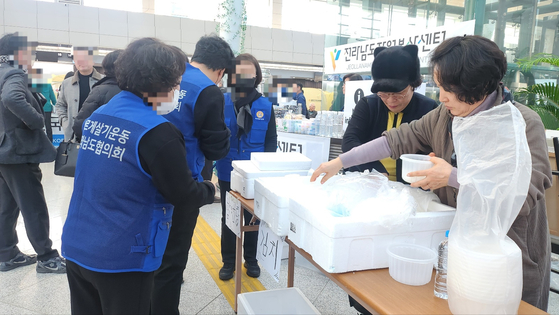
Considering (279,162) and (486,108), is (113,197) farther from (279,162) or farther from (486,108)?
(486,108)

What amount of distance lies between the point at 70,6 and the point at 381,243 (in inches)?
538

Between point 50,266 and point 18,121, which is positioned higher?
point 18,121

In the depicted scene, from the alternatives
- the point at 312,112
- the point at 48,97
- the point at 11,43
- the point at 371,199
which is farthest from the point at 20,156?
the point at 312,112

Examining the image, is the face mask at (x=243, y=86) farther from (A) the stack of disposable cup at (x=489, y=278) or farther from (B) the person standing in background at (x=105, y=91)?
(A) the stack of disposable cup at (x=489, y=278)

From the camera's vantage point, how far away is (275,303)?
187 centimetres

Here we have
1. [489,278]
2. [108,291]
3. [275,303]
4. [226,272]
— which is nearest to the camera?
[489,278]

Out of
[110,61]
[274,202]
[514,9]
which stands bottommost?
[274,202]

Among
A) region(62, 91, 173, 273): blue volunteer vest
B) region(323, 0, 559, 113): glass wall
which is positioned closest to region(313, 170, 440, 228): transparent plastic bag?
region(62, 91, 173, 273): blue volunteer vest

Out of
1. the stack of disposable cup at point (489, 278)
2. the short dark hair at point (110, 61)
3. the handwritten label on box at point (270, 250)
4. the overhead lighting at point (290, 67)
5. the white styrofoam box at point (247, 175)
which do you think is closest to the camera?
the stack of disposable cup at point (489, 278)

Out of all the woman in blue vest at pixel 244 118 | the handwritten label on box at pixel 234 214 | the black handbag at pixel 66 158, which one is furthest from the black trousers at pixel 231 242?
the black handbag at pixel 66 158

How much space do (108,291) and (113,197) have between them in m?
0.33

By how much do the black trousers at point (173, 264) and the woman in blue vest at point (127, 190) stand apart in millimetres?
426

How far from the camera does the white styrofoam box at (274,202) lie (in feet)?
4.52

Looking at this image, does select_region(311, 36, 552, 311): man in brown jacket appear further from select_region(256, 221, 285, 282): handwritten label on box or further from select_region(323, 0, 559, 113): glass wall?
select_region(323, 0, 559, 113): glass wall
